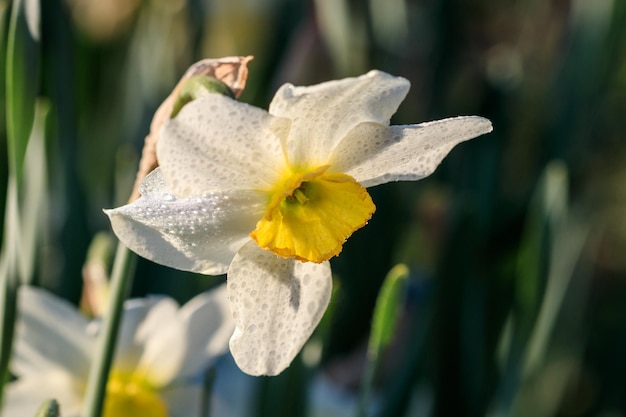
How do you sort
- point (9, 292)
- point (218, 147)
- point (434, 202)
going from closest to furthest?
point (218, 147) → point (9, 292) → point (434, 202)

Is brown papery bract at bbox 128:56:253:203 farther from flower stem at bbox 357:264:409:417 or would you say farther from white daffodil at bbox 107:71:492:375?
flower stem at bbox 357:264:409:417

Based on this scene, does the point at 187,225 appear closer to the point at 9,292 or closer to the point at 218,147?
the point at 218,147

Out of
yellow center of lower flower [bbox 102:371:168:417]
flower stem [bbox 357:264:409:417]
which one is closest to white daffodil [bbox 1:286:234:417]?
yellow center of lower flower [bbox 102:371:168:417]

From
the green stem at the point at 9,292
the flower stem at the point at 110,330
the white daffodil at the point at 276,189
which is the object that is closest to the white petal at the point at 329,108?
the white daffodil at the point at 276,189

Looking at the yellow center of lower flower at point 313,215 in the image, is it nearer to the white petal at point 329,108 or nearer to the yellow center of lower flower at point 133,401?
the white petal at point 329,108

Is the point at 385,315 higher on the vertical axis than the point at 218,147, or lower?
lower

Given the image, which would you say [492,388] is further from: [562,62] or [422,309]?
[562,62]

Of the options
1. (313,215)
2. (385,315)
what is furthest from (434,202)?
(313,215)
